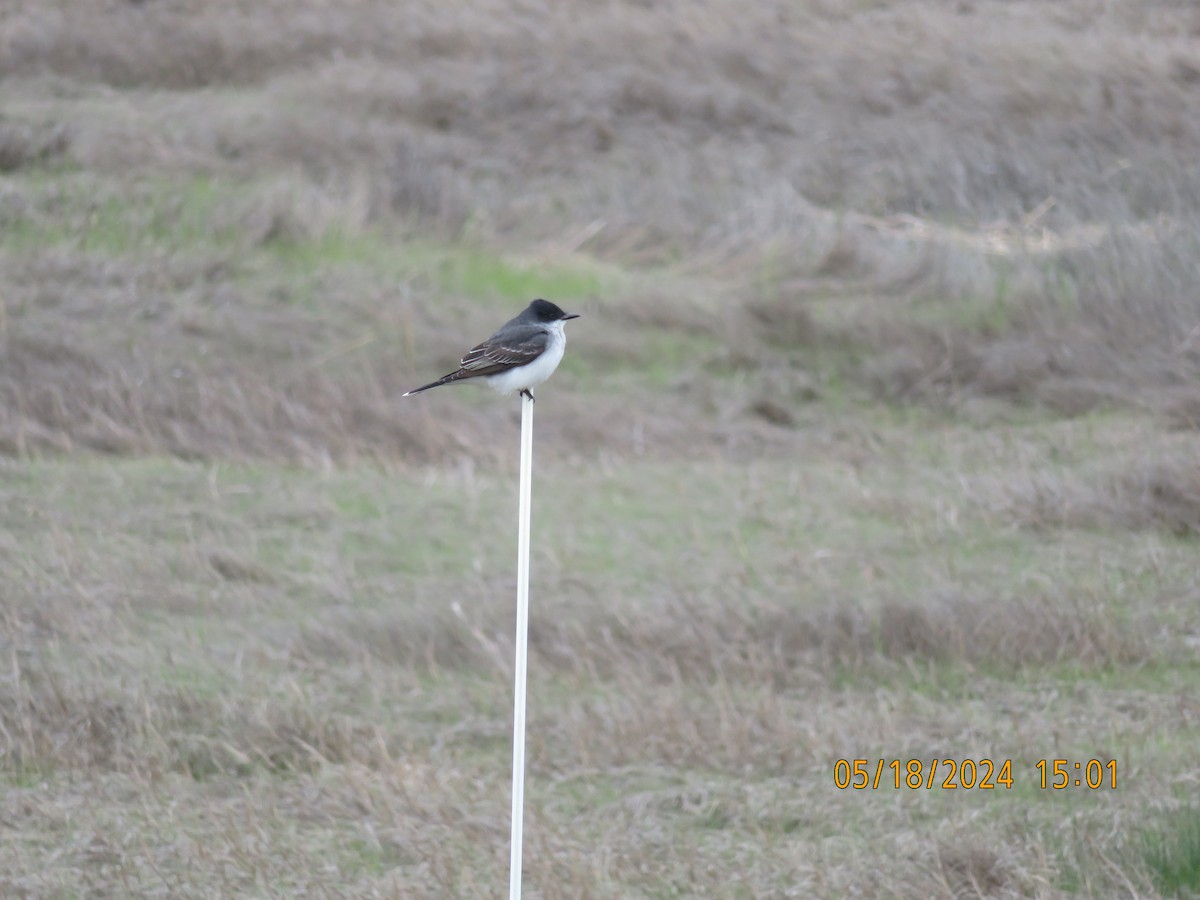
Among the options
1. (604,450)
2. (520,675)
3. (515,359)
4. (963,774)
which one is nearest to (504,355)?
(515,359)

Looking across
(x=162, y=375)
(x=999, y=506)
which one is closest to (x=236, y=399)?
Result: (x=162, y=375)

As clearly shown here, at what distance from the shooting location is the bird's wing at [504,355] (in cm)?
440

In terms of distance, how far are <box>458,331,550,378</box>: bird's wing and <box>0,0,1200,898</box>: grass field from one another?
1.43 m

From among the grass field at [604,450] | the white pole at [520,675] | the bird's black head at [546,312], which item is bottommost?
the grass field at [604,450]

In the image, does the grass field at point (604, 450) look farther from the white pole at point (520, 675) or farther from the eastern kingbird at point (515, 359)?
the eastern kingbird at point (515, 359)

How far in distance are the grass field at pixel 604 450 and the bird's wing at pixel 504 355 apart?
56.4 inches

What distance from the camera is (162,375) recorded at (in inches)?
387

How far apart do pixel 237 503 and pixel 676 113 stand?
30.3ft

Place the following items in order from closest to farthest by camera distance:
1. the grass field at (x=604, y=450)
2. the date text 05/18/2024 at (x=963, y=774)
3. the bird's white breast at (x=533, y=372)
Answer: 1. the bird's white breast at (x=533, y=372)
2. the grass field at (x=604, y=450)
3. the date text 05/18/2024 at (x=963, y=774)

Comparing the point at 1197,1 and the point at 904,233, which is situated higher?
the point at 1197,1

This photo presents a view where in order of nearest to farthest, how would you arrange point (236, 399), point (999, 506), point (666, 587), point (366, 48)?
point (666, 587), point (999, 506), point (236, 399), point (366, 48)

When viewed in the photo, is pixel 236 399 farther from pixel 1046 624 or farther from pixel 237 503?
pixel 1046 624

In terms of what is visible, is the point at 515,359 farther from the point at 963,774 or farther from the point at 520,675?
the point at 963,774

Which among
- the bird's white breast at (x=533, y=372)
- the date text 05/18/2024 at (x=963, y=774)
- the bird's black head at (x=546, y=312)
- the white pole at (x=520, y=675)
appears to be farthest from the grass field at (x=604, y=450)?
the bird's black head at (x=546, y=312)
